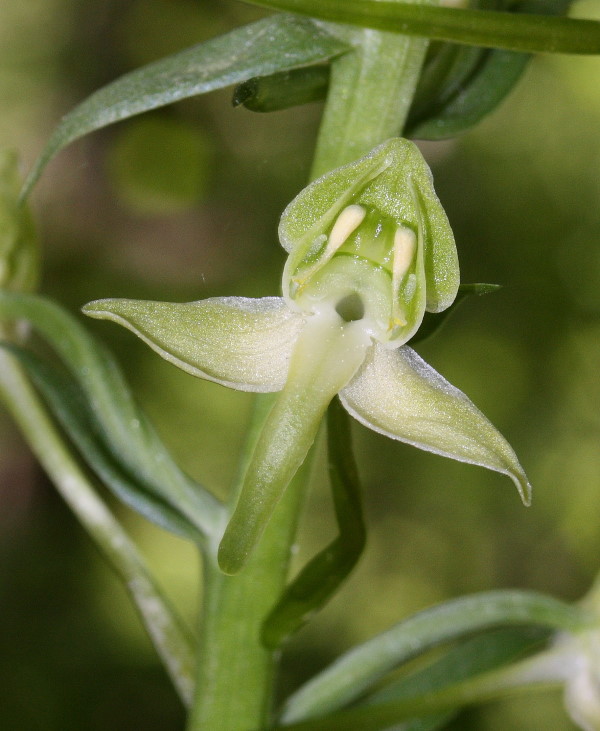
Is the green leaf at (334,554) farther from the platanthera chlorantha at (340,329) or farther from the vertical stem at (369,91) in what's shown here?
the vertical stem at (369,91)

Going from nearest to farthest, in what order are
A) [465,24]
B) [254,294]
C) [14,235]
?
[465,24] < [14,235] < [254,294]

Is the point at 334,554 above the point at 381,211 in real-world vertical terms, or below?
below

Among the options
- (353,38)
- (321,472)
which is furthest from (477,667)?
(321,472)

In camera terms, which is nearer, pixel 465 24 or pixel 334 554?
pixel 465 24

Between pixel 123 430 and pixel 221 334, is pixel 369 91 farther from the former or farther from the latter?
pixel 123 430

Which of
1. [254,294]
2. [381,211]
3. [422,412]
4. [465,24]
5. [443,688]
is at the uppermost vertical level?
[465,24]

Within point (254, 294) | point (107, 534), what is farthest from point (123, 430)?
point (254, 294)

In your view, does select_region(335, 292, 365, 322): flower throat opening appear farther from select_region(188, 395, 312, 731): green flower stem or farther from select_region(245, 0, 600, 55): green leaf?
select_region(245, 0, 600, 55): green leaf
